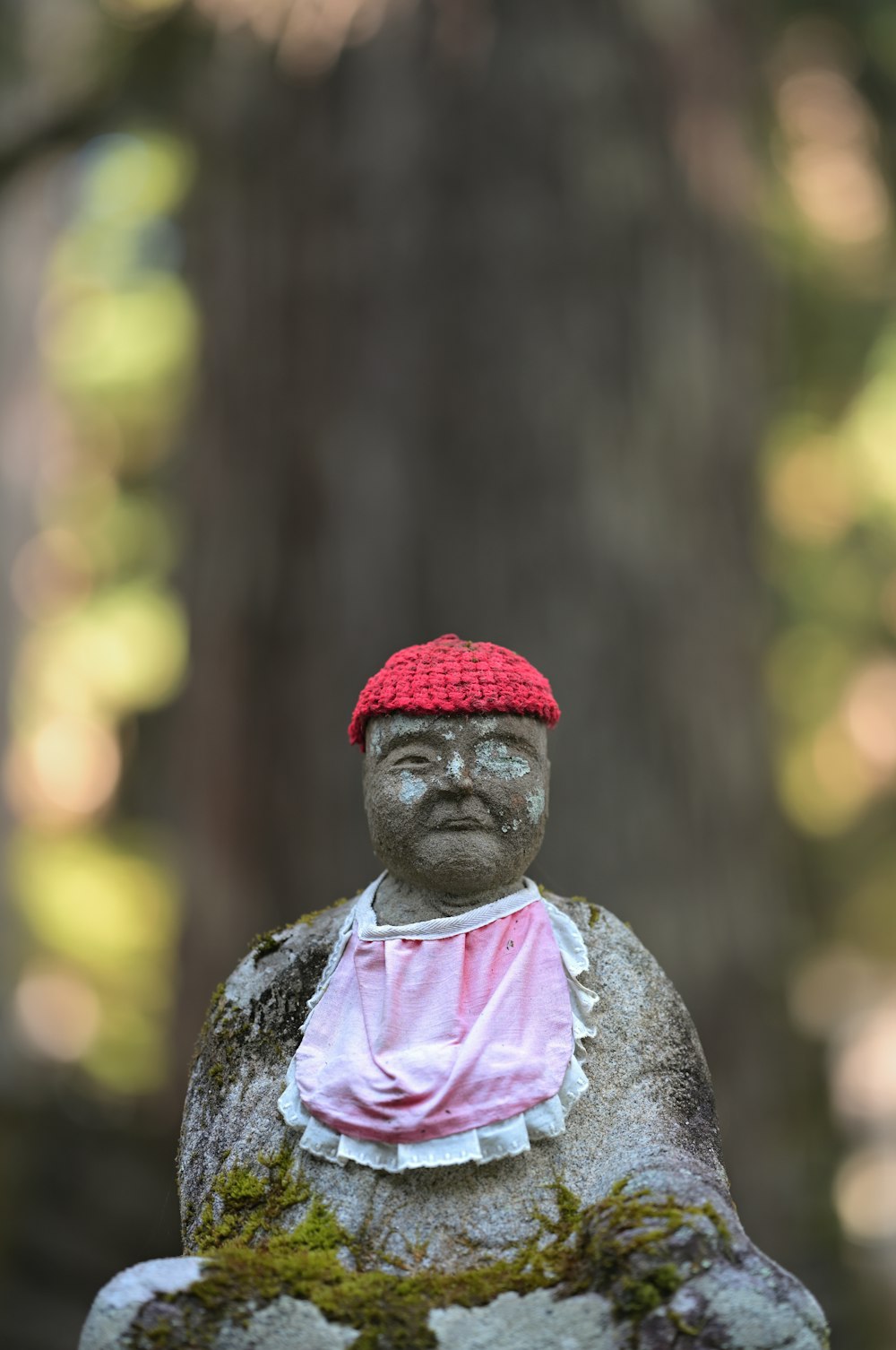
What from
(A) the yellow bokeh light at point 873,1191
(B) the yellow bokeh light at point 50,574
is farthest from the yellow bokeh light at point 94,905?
(A) the yellow bokeh light at point 873,1191

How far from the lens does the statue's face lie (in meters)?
2.29

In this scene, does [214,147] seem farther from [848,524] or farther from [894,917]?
[894,917]

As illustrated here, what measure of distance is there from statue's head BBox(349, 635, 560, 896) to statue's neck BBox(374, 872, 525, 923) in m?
0.01

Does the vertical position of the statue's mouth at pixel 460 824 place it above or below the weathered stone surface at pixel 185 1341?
above

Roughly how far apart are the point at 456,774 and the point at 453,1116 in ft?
1.62

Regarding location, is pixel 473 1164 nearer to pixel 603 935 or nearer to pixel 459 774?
pixel 603 935

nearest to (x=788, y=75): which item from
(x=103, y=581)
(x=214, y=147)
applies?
(x=214, y=147)

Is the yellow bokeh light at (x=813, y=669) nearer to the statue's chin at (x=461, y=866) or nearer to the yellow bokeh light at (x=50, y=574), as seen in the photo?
the yellow bokeh light at (x=50, y=574)

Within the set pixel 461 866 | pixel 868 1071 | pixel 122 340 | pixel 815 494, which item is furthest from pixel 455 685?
pixel 122 340

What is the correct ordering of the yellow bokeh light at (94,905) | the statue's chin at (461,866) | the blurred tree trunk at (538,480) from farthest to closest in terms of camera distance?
the yellow bokeh light at (94,905)
the blurred tree trunk at (538,480)
the statue's chin at (461,866)

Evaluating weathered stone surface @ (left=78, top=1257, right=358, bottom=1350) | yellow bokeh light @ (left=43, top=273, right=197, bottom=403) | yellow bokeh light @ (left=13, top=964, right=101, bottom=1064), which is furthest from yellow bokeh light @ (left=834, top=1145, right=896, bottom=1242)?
yellow bokeh light @ (left=43, top=273, right=197, bottom=403)

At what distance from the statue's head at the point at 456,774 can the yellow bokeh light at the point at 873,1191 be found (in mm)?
6472

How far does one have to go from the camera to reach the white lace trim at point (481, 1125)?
218 cm

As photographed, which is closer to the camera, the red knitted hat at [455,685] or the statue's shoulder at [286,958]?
the red knitted hat at [455,685]
